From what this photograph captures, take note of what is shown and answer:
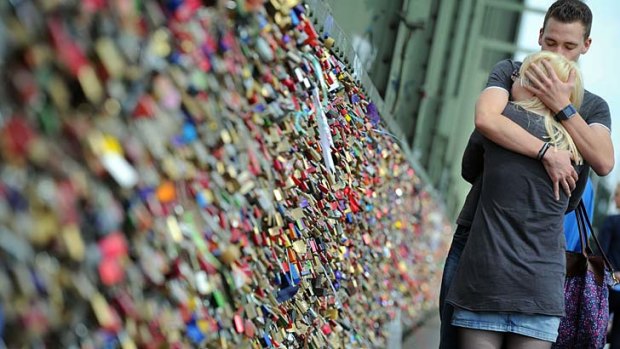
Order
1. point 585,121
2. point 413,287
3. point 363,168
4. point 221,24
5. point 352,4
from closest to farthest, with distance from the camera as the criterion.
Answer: point 221,24
point 585,121
point 363,168
point 352,4
point 413,287

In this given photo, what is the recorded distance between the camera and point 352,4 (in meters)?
5.52

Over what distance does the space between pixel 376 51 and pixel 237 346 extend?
484 cm

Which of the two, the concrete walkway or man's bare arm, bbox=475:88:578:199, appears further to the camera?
the concrete walkway

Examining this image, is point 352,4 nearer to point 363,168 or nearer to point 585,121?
point 363,168

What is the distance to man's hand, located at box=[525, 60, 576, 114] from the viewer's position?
10.5 feet

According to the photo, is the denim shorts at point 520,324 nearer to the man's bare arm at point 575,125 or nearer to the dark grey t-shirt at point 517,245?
the dark grey t-shirt at point 517,245

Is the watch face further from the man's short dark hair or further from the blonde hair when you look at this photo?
the man's short dark hair

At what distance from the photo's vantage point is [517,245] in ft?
10.3

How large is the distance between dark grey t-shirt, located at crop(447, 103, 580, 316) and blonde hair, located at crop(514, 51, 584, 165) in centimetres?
5

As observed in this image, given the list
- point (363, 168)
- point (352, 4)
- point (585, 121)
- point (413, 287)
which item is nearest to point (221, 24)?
point (585, 121)

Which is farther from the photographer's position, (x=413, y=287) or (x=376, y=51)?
(x=413, y=287)

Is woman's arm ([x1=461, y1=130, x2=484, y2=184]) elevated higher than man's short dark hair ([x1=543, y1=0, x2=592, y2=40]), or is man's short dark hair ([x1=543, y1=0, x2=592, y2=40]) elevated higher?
man's short dark hair ([x1=543, y1=0, x2=592, y2=40])

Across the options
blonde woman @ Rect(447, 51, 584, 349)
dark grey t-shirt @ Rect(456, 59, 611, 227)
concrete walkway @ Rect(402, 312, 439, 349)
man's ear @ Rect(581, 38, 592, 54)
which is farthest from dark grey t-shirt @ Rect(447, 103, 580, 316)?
concrete walkway @ Rect(402, 312, 439, 349)

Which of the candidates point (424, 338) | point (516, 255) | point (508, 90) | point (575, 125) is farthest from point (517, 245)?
point (424, 338)
